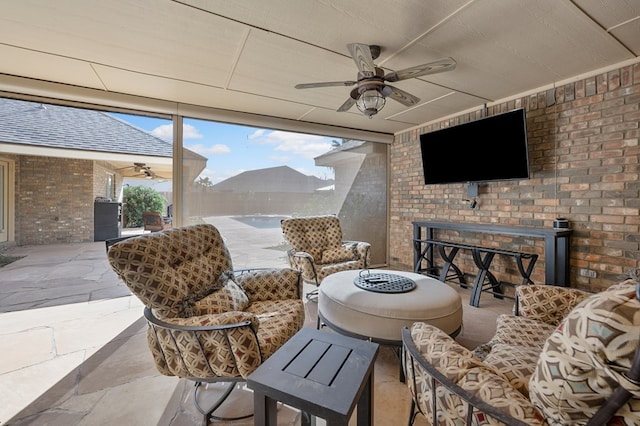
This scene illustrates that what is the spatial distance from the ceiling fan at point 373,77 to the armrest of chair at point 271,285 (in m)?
1.57

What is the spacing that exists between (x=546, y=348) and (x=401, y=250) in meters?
4.21

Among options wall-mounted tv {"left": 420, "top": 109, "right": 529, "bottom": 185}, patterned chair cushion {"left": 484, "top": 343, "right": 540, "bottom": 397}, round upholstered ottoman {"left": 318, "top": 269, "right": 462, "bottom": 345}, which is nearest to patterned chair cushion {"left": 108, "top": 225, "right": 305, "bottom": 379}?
round upholstered ottoman {"left": 318, "top": 269, "right": 462, "bottom": 345}

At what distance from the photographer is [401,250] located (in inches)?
194

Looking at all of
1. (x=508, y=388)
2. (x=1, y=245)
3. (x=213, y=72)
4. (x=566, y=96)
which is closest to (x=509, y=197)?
(x=566, y=96)

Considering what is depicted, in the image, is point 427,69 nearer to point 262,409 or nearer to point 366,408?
point 366,408

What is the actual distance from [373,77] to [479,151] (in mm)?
2099

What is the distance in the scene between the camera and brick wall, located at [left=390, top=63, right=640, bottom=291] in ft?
8.29

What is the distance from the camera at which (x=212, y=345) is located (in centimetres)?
140

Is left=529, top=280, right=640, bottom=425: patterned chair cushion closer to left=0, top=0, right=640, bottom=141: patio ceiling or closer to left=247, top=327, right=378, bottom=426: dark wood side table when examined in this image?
left=247, top=327, right=378, bottom=426: dark wood side table

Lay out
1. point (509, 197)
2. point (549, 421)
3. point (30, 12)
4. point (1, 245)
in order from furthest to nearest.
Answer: point (1, 245), point (509, 197), point (30, 12), point (549, 421)

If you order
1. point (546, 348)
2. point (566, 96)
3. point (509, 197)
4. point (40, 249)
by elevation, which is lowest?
point (40, 249)

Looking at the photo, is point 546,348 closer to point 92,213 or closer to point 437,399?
point 437,399

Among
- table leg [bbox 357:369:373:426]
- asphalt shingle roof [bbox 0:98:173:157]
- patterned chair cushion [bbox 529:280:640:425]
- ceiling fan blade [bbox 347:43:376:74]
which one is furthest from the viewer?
asphalt shingle roof [bbox 0:98:173:157]

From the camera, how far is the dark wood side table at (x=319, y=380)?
35.4 inches
